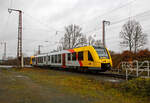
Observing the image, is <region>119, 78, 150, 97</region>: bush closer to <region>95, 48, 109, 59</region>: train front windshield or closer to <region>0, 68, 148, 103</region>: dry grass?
<region>0, 68, 148, 103</region>: dry grass

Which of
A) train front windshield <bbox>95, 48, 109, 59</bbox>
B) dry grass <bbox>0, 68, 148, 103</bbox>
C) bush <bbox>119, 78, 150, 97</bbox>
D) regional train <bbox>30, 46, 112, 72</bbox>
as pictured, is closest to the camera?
dry grass <bbox>0, 68, 148, 103</bbox>

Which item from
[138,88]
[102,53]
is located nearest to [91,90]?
[138,88]

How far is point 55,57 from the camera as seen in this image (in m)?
26.0

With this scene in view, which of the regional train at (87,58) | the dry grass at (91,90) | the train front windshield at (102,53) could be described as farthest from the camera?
the train front windshield at (102,53)

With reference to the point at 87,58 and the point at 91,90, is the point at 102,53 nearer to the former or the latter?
the point at 87,58

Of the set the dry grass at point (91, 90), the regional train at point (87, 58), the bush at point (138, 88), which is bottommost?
the dry grass at point (91, 90)

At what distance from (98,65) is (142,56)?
787cm

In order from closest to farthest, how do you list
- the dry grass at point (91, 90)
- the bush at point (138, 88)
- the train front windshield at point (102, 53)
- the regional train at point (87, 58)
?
1. the dry grass at point (91, 90)
2. the bush at point (138, 88)
3. the regional train at point (87, 58)
4. the train front windshield at point (102, 53)

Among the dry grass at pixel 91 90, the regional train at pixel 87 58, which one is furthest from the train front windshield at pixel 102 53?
the dry grass at pixel 91 90

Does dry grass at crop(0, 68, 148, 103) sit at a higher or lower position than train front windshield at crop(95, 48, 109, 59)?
lower

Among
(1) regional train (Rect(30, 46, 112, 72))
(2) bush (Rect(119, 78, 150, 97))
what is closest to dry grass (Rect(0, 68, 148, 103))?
(2) bush (Rect(119, 78, 150, 97))

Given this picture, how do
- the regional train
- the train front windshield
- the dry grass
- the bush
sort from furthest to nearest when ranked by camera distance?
the train front windshield < the regional train < the bush < the dry grass

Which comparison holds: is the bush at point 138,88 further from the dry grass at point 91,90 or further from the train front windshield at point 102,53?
the train front windshield at point 102,53

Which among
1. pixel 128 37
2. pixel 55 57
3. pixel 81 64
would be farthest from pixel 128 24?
pixel 81 64
